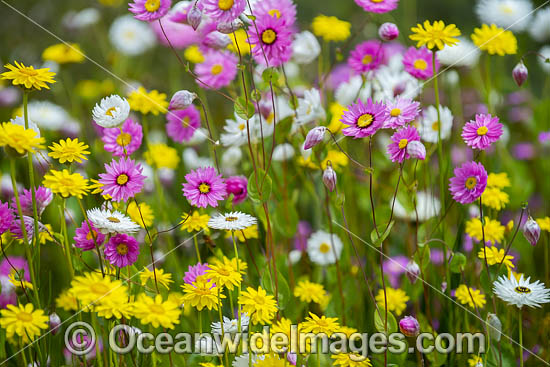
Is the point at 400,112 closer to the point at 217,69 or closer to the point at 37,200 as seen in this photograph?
the point at 217,69

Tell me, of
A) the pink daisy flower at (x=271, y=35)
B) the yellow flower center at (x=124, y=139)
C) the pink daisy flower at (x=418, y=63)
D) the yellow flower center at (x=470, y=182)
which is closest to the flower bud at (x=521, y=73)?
the pink daisy flower at (x=418, y=63)

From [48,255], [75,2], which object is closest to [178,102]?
[48,255]

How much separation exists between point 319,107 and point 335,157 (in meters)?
0.08

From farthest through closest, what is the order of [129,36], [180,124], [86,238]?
[129,36]
[180,124]
[86,238]

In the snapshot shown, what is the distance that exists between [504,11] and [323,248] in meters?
0.68

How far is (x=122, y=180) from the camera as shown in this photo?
623mm

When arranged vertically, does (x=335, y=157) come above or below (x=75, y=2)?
below

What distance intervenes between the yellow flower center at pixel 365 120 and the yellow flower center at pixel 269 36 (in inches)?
7.1

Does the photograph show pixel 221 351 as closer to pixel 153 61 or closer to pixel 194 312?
pixel 194 312

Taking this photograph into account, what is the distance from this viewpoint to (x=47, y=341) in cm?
68

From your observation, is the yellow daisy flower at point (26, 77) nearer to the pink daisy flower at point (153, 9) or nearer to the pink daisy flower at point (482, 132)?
the pink daisy flower at point (153, 9)

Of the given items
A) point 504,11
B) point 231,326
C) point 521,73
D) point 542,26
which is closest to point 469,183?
point 521,73

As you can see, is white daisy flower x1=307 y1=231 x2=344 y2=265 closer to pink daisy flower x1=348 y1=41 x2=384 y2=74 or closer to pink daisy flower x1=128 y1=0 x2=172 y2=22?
pink daisy flower x1=348 y1=41 x2=384 y2=74

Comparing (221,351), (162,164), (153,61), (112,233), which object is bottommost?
(221,351)
